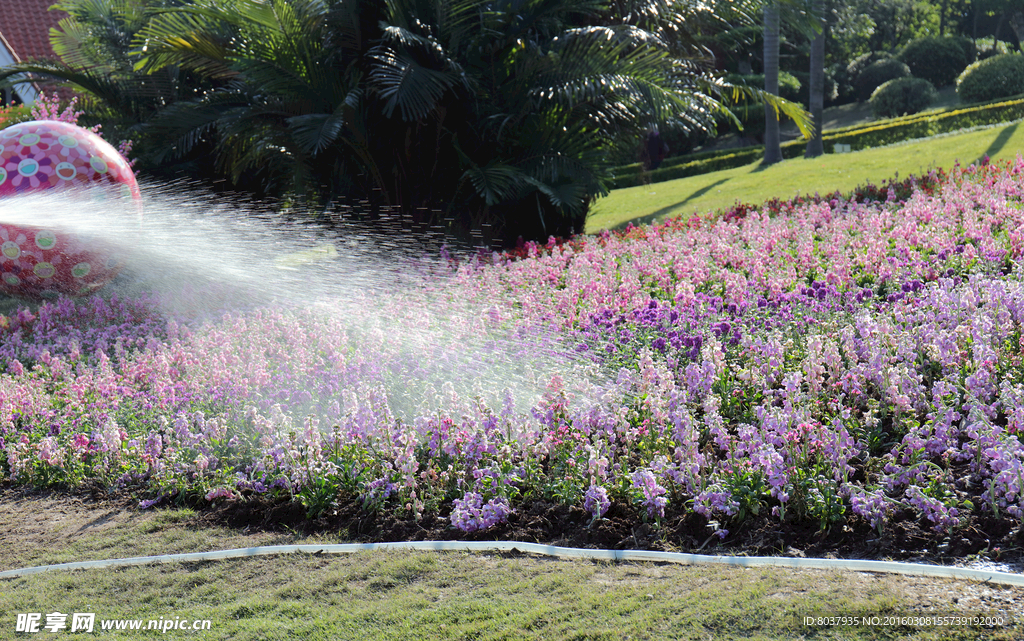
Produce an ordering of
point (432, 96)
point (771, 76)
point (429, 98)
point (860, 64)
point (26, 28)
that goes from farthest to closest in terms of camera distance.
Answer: point (860, 64) → point (26, 28) → point (771, 76) → point (432, 96) → point (429, 98)

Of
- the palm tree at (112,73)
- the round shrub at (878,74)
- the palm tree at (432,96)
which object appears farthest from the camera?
the round shrub at (878,74)

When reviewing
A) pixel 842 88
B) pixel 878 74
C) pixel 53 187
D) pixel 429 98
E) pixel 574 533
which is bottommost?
pixel 574 533

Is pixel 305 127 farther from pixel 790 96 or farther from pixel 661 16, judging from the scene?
pixel 790 96

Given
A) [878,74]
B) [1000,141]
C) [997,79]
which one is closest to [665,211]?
[1000,141]

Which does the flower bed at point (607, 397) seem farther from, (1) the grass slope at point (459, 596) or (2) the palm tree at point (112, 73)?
(2) the palm tree at point (112, 73)

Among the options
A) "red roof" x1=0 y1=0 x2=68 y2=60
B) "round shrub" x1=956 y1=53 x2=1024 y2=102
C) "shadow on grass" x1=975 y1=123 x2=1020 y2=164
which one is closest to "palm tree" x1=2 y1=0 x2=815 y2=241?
"shadow on grass" x1=975 y1=123 x2=1020 y2=164

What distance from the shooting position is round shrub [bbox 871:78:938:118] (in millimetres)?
32219

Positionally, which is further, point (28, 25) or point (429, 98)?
point (28, 25)

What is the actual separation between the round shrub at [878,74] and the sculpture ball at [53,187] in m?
36.3

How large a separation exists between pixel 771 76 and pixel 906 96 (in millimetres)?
14910

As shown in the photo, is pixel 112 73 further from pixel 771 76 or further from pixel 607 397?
pixel 771 76

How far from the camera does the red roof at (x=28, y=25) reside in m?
21.4

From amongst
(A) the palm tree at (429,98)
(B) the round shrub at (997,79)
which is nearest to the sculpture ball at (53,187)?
(A) the palm tree at (429,98)

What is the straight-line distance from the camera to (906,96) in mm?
32250
